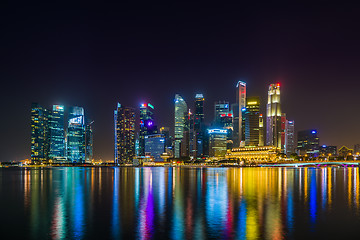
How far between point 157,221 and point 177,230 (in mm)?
3955

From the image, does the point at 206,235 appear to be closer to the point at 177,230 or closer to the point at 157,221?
the point at 177,230

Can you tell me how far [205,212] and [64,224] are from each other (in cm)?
1324

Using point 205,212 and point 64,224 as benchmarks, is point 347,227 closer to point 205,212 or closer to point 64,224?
point 205,212

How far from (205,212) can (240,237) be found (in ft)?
35.0

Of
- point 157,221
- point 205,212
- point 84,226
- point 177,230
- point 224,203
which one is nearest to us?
point 177,230

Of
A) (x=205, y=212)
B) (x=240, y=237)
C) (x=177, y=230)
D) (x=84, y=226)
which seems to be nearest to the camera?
(x=240, y=237)

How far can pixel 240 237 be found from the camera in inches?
886

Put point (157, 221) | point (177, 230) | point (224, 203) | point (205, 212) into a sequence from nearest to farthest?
point (177, 230) → point (157, 221) → point (205, 212) → point (224, 203)

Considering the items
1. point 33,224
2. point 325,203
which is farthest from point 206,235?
point 325,203

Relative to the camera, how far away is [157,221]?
93.7ft

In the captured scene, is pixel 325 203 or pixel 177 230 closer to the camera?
pixel 177 230

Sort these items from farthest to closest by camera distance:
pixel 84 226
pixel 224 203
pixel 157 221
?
1. pixel 224 203
2. pixel 157 221
3. pixel 84 226

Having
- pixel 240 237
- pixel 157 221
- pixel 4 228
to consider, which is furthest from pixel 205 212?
pixel 4 228

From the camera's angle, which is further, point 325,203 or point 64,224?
point 325,203
